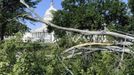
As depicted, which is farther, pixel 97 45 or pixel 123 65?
pixel 97 45

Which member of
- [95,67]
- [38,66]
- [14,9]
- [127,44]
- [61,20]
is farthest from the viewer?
[61,20]

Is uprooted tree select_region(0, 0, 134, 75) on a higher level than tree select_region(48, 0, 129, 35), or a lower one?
higher

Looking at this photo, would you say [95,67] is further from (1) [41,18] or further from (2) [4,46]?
(1) [41,18]

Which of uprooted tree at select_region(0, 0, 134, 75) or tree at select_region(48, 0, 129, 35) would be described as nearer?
uprooted tree at select_region(0, 0, 134, 75)

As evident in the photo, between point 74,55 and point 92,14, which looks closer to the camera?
point 74,55

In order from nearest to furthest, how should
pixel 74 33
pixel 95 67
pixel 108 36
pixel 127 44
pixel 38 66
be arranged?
pixel 95 67 → pixel 38 66 → pixel 127 44 → pixel 108 36 → pixel 74 33

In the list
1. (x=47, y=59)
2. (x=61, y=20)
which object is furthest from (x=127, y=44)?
(x=61, y=20)

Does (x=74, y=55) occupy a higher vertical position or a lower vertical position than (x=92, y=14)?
higher

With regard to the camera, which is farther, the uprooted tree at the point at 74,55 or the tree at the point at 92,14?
the tree at the point at 92,14

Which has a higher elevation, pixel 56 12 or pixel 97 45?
pixel 97 45

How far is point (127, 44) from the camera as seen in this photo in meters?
4.02

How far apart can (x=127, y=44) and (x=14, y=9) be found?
18.5 m

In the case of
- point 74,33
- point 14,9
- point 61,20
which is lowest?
point 61,20

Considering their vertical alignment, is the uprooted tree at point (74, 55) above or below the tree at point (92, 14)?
above
